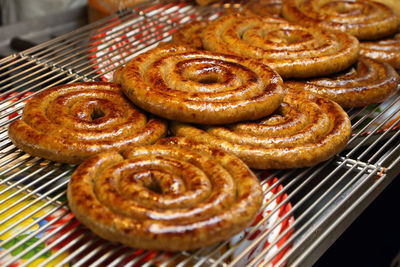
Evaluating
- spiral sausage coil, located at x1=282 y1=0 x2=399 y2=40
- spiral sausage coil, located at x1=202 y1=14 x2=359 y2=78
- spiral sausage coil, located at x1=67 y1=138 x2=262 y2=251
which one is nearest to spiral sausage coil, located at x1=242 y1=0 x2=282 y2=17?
spiral sausage coil, located at x1=282 y1=0 x2=399 y2=40

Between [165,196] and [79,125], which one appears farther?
[79,125]

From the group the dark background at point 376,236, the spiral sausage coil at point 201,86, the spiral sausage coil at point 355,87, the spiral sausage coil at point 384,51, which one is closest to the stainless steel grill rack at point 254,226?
the spiral sausage coil at point 355,87

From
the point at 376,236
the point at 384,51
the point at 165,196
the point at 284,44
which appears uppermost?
the point at 284,44

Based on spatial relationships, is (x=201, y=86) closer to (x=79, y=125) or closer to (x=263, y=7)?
(x=79, y=125)

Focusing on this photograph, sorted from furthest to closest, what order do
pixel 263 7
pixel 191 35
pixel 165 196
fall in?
pixel 263 7 → pixel 191 35 → pixel 165 196

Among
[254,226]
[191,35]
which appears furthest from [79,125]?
[191,35]

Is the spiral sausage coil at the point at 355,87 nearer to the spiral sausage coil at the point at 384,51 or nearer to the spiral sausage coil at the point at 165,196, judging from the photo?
the spiral sausage coil at the point at 384,51
